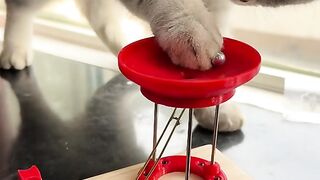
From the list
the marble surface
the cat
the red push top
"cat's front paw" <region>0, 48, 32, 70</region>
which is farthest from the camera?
"cat's front paw" <region>0, 48, 32, 70</region>

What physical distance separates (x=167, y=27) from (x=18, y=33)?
2.15ft

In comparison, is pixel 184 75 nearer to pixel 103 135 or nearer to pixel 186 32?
pixel 186 32

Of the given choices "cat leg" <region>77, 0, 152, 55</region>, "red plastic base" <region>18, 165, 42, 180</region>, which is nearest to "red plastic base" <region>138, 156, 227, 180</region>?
"red plastic base" <region>18, 165, 42, 180</region>

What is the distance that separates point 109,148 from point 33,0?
0.52 meters

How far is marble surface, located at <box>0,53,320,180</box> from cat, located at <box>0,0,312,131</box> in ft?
0.20

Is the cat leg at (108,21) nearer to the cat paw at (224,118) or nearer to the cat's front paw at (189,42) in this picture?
the cat paw at (224,118)

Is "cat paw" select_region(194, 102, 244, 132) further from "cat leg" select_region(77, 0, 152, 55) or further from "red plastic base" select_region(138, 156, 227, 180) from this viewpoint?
"cat leg" select_region(77, 0, 152, 55)

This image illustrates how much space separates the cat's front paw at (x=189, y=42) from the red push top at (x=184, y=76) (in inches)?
0.4

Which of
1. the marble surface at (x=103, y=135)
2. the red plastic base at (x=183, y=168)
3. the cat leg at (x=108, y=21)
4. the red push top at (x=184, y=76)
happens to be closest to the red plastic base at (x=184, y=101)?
the red push top at (x=184, y=76)

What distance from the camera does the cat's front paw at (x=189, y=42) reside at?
58 centimetres

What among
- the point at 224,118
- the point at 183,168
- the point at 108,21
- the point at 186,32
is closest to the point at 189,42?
the point at 186,32

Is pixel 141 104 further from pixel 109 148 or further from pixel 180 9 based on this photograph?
pixel 180 9

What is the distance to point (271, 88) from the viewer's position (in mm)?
1123

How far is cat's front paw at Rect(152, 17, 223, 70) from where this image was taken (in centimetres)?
58
